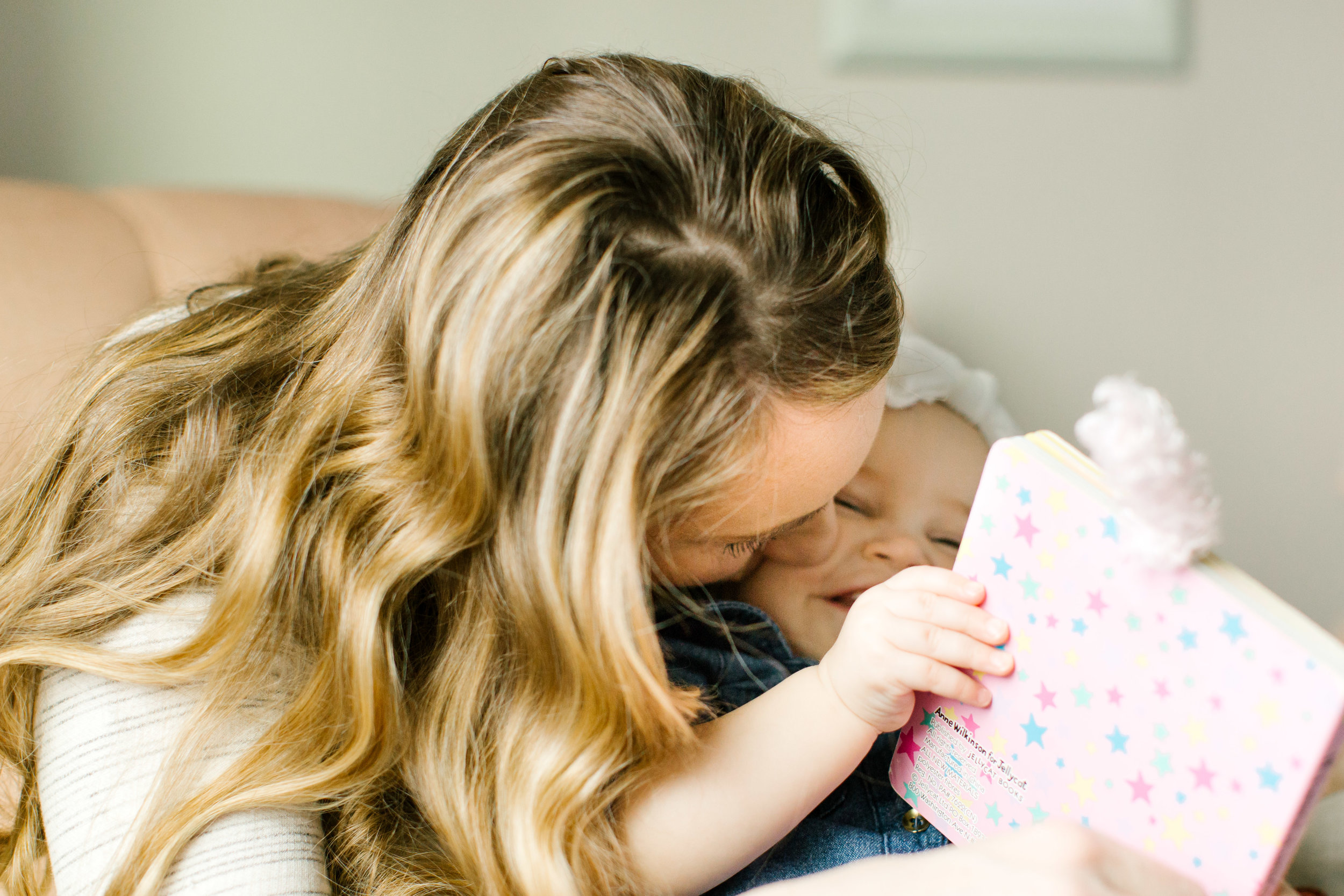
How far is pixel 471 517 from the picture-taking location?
1.50 ft

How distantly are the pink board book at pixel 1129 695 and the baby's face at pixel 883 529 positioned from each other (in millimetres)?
237

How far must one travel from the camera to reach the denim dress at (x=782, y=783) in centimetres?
57

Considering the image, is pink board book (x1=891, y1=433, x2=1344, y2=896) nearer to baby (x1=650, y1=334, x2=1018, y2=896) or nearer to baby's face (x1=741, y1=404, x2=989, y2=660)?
baby (x1=650, y1=334, x2=1018, y2=896)

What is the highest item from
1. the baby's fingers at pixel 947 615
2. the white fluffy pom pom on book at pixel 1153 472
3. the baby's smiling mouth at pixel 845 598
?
the white fluffy pom pom on book at pixel 1153 472

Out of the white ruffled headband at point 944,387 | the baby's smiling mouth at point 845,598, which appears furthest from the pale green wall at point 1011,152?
the baby's smiling mouth at point 845,598

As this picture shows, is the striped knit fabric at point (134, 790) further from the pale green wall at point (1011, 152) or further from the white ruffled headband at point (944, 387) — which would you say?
the pale green wall at point (1011, 152)

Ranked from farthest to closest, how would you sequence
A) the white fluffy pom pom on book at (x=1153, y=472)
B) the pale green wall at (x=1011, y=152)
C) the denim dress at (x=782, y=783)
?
the pale green wall at (x=1011, y=152) < the denim dress at (x=782, y=783) < the white fluffy pom pom on book at (x=1153, y=472)

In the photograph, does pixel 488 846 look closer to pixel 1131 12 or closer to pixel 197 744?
pixel 197 744

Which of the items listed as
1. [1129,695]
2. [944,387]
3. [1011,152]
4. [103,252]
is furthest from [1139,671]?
[1011,152]

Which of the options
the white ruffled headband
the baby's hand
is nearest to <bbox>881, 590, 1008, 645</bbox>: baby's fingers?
the baby's hand

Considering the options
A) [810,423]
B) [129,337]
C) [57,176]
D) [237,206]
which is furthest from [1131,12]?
[57,176]

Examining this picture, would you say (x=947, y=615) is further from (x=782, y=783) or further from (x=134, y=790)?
(x=134, y=790)

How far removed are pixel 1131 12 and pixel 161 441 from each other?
3.85 feet

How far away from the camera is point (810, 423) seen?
484 millimetres
